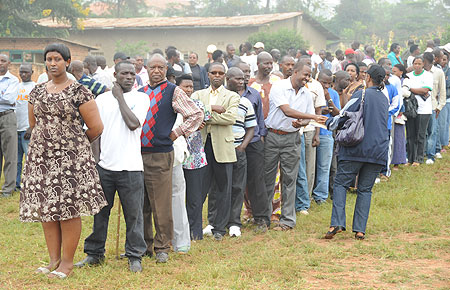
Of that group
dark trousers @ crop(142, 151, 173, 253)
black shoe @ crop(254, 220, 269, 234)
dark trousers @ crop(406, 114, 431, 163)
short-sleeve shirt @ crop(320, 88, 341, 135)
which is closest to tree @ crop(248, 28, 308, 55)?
dark trousers @ crop(406, 114, 431, 163)

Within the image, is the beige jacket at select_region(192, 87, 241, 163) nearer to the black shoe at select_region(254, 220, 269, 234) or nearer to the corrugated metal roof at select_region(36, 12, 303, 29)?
the black shoe at select_region(254, 220, 269, 234)

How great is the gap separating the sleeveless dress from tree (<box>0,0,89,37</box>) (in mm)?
29508

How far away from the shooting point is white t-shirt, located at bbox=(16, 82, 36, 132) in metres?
11.2

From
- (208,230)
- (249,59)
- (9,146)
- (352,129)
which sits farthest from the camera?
(249,59)

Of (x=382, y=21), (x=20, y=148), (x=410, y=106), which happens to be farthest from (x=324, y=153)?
(x=382, y=21)

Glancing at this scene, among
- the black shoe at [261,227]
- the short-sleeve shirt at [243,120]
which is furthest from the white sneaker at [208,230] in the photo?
the short-sleeve shirt at [243,120]

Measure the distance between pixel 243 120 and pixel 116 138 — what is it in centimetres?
250

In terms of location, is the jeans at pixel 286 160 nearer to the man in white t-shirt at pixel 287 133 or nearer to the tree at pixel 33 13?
the man in white t-shirt at pixel 287 133

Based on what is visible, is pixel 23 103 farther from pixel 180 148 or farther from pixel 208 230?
pixel 180 148

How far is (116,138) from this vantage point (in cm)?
622

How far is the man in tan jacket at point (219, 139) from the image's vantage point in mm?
8039

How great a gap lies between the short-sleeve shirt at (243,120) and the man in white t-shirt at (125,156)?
211cm

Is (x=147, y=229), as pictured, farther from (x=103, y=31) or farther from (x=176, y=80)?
(x=103, y=31)

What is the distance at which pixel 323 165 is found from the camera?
34.4ft
